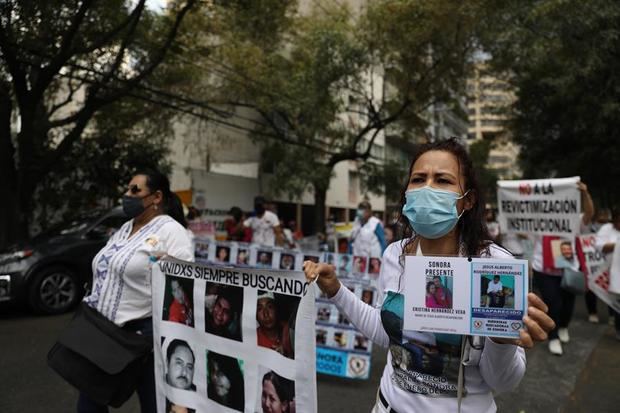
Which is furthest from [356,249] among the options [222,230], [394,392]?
[222,230]

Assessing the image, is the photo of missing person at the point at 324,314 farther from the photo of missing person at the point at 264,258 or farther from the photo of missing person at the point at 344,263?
the photo of missing person at the point at 264,258

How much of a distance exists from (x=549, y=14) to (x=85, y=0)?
1081 centimetres

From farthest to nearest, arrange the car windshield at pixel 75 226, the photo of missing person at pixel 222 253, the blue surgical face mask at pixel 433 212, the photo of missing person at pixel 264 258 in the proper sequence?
1. the car windshield at pixel 75 226
2. the photo of missing person at pixel 222 253
3. the photo of missing person at pixel 264 258
4. the blue surgical face mask at pixel 433 212

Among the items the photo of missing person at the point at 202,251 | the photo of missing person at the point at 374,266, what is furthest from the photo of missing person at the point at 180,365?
the photo of missing person at the point at 202,251

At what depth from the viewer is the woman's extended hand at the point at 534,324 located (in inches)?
53.6

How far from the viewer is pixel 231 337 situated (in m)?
2.21

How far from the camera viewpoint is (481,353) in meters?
1.61

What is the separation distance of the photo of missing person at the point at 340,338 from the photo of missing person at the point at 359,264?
1480mm

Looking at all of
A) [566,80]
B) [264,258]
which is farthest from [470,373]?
[566,80]

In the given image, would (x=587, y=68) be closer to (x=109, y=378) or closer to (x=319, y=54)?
(x=319, y=54)

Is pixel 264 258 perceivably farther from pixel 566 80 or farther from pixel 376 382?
pixel 566 80

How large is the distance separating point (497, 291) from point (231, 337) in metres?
1.22

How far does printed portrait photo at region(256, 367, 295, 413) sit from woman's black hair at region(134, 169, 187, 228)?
4.46 ft

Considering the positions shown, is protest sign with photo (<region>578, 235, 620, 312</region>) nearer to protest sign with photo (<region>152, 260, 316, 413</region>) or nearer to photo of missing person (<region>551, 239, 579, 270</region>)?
photo of missing person (<region>551, 239, 579, 270</region>)
